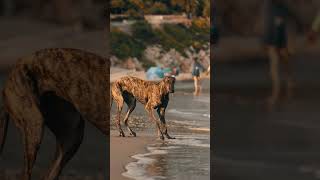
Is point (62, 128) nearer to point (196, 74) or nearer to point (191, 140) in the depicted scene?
point (191, 140)

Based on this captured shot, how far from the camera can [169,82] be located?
14.3 feet

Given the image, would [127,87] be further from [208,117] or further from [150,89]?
[208,117]

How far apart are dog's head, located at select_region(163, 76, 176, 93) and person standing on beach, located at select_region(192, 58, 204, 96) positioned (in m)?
0.16

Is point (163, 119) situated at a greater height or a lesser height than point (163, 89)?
lesser

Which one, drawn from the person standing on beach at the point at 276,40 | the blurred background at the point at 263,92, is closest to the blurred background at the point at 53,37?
the blurred background at the point at 263,92

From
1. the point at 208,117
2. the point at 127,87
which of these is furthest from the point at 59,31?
the point at 208,117

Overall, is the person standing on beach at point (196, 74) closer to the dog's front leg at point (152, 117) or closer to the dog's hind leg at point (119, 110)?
the dog's front leg at point (152, 117)

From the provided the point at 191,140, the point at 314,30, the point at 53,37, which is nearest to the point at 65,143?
the point at 53,37

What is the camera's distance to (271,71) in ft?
14.3

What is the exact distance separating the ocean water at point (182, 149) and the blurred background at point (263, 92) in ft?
0.30

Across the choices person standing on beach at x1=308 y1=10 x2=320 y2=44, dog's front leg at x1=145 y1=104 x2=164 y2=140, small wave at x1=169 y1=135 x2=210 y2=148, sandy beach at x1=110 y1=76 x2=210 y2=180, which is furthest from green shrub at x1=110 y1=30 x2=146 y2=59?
person standing on beach at x1=308 y1=10 x2=320 y2=44

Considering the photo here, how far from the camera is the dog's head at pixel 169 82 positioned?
434 cm

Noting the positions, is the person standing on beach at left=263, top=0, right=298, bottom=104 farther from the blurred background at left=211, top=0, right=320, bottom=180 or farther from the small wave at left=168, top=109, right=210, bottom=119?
the small wave at left=168, top=109, right=210, bottom=119

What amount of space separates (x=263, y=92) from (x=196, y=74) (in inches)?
20.5
